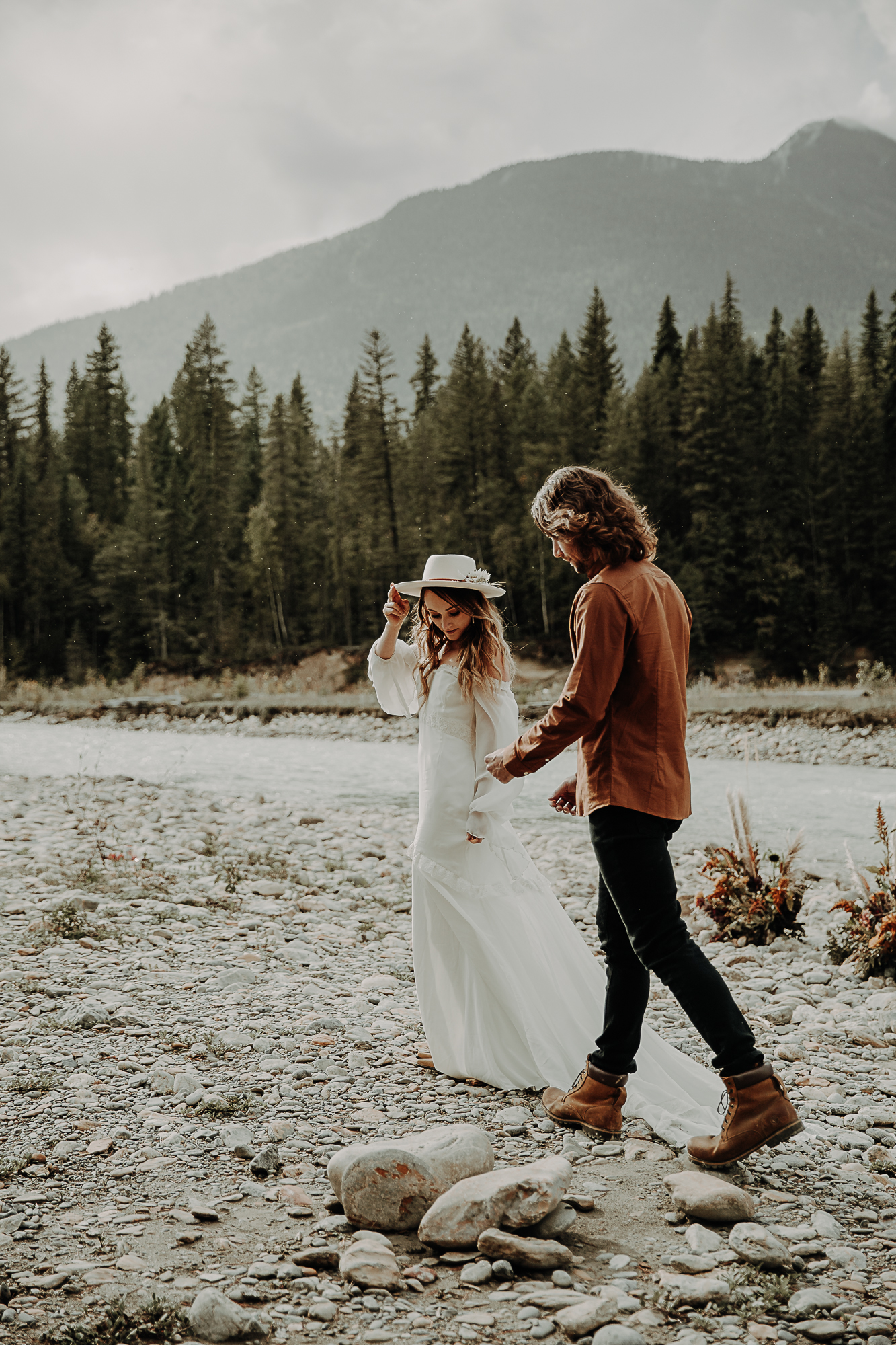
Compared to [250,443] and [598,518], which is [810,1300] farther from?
[250,443]

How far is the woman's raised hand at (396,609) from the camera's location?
14.8ft

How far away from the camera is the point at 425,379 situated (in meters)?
68.6

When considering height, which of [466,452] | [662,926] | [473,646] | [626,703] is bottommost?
[662,926]

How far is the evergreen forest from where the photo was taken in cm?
4734

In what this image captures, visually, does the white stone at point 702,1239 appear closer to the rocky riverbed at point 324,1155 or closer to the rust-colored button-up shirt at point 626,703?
the rocky riverbed at point 324,1155

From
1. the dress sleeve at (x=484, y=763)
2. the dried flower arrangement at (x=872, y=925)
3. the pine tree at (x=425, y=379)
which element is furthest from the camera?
the pine tree at (x=425, y=379)

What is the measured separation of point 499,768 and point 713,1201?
4.75 ft

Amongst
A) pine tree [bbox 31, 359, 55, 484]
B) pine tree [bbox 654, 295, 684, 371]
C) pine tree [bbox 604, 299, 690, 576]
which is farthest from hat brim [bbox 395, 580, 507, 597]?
pine tree [bbox 31, 359, 55, 484]

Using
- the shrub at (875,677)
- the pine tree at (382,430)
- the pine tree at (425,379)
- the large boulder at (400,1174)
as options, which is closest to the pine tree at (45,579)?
the pine tree at (382,430)

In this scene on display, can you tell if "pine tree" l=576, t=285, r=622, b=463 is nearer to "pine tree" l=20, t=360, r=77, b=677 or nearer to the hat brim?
"pine tree" l=20, t=360, r=77, b=677

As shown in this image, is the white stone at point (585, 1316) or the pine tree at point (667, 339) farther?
the pine tree at point (667, 339)

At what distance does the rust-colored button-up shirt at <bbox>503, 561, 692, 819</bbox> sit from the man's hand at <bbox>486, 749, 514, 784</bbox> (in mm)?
209

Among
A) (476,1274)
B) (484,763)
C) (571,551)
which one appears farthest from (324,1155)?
(571,551)

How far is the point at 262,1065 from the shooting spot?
4105 mm
